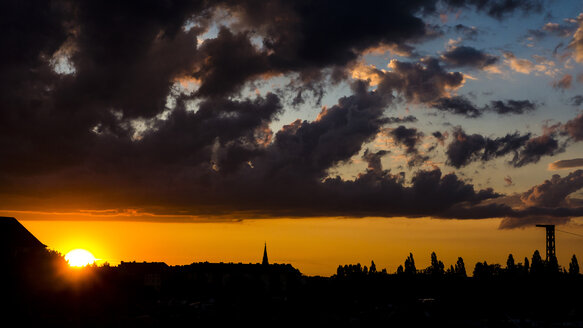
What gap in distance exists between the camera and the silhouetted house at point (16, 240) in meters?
93.7

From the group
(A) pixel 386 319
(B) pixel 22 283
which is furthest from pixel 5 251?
(A) pixel 386 319

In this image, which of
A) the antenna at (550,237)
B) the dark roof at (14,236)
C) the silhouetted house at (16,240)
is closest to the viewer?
the silhouetted house at (16,240)

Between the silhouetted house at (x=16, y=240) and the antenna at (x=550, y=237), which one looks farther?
the antenna at (x=550, y=237)

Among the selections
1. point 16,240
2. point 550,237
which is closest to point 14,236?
point 16,240

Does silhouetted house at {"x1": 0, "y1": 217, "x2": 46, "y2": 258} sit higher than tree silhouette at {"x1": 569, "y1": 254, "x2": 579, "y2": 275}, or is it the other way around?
silhouetted house at {"x1": 0, "y1": 217, "x2": 46, "y2": 258}

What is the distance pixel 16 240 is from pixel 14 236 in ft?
2.79

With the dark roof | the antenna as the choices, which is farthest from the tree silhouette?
the dark roof

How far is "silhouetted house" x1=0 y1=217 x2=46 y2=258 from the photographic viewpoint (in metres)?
93.7

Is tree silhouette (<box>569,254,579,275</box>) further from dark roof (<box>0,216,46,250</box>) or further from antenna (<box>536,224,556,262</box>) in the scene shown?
dark roof (<box>0,216,46,250</box>)

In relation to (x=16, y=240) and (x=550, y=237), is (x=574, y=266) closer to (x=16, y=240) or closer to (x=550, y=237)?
(x=550, y=237)

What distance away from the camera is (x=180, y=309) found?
278ft

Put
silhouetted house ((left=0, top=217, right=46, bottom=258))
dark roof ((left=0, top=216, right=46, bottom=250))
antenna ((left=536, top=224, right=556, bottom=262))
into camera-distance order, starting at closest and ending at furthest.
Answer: silhouetted house ((left=0, top=217, right=46, bottom=258)) < dark roof ((left=0, top=216, right=46, bottom=250)) < antenna ((left=536, top=224, right=556, bottom=262))

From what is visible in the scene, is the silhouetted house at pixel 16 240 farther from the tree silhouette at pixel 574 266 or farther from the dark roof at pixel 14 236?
the tree silhouette at pixel 574 266

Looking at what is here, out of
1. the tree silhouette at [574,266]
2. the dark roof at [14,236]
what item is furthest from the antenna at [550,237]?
the dark roof at [14,236]
